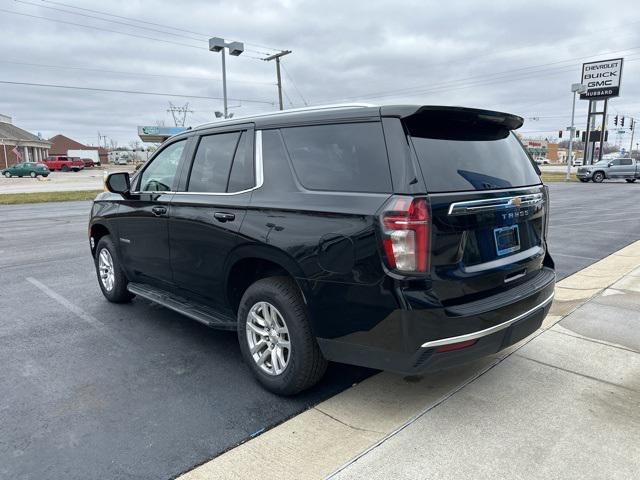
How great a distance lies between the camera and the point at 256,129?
3596 millimetres

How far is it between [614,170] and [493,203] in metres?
37.7

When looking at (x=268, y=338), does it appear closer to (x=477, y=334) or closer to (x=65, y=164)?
(x=477, y=334)

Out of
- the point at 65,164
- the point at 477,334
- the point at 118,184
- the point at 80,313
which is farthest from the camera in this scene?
the point at 65,164

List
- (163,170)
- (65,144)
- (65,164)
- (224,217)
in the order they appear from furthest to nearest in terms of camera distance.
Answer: (65,144) < (65,164) < (163,170) < (224,217)

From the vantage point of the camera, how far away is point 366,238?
269 centimetres

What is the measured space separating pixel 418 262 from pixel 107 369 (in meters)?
2.61

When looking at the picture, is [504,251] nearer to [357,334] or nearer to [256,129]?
[357,334]

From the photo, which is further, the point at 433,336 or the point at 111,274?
the point at 111,274

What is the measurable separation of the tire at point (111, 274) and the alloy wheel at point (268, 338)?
234cm

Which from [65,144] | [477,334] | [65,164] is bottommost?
[477,334]

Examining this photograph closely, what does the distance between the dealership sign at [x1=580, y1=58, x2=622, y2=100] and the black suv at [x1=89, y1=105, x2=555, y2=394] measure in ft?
183

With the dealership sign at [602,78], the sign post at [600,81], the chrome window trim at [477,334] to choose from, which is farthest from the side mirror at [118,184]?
the dealership sign at [602,78]

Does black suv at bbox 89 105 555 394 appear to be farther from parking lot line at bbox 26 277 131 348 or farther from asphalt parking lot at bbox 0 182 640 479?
parking lot line at bbox 26 277 131 348

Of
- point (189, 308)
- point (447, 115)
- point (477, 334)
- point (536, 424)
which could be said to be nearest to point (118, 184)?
point (189, 308)
